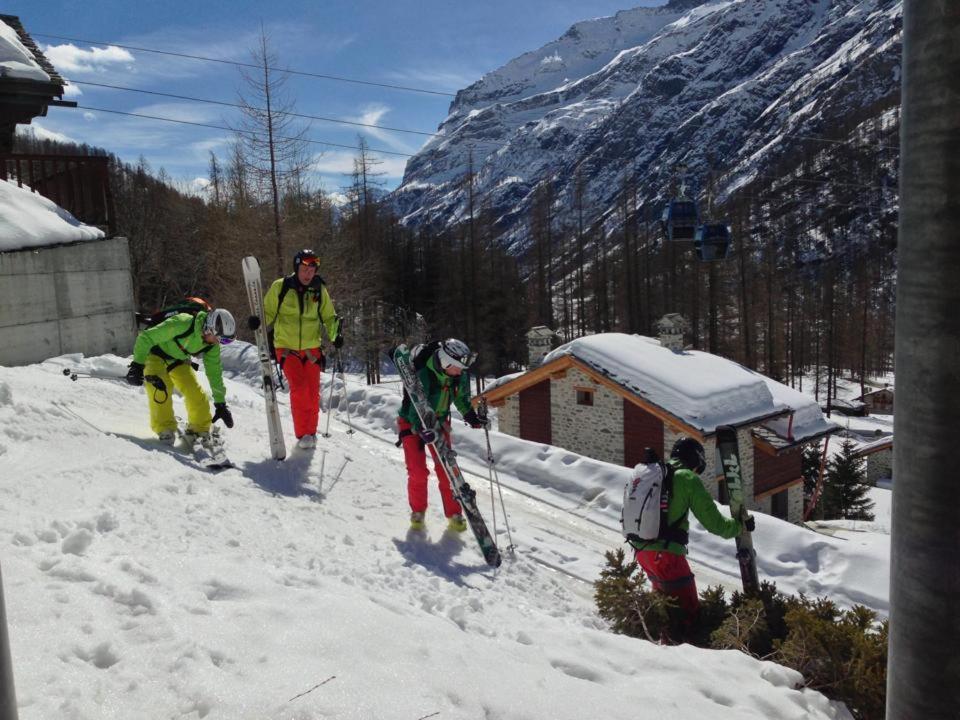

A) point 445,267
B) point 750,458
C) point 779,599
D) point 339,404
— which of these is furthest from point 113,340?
point 445,267

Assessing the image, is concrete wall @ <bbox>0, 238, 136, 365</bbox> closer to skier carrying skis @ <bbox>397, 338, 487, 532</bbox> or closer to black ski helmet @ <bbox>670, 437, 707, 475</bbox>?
skier carrying skis @ <bbox>397, 338, 487, 532</bbox>

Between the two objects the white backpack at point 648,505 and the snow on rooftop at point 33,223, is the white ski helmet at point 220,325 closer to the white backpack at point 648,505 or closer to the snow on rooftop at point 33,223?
the white backpack at point 648,505

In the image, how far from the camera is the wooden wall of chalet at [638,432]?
18156 millimetres

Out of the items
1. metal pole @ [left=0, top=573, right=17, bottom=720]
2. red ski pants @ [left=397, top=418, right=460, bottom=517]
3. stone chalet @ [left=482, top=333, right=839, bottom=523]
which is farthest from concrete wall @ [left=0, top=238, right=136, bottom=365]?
stone chalet @ [left=482, top=333, right=839, bottom=523]

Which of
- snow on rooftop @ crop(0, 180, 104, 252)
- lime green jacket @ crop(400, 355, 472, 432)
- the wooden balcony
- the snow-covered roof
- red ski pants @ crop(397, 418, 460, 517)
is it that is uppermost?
the wooden balcony

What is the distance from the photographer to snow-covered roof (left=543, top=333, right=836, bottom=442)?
17703 millimetres

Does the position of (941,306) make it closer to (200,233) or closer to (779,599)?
(779,599)

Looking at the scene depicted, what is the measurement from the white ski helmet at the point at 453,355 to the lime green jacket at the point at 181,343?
7.76 ft

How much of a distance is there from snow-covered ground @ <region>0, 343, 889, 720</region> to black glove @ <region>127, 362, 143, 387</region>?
1.89 ft

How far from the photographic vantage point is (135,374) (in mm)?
6652

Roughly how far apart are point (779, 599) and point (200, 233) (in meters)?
46.8

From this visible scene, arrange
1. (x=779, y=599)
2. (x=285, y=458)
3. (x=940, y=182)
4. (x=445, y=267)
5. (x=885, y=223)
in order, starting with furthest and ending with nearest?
1. (x=885, y=223)
2. (x=445, y=267)
3. (x=285, y=458)
4. (x=779, y=599)
5. (x=940, y=182)

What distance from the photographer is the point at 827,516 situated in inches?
1053

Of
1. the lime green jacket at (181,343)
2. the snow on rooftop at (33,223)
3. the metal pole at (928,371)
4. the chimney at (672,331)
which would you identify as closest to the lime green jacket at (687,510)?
the metal pole at (928,371)
